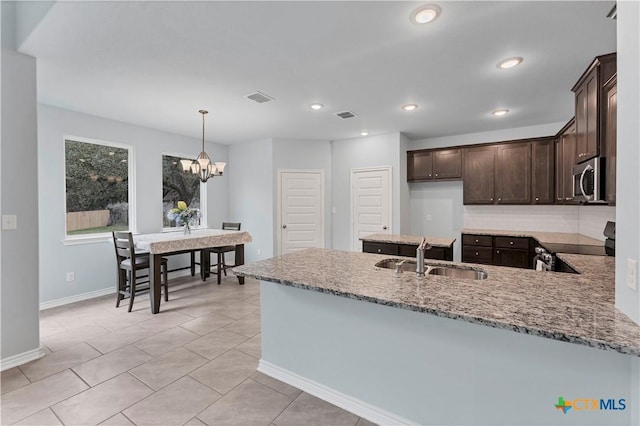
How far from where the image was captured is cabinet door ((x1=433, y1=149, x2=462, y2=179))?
5.09 meters

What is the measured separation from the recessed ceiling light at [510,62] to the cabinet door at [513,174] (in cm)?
233

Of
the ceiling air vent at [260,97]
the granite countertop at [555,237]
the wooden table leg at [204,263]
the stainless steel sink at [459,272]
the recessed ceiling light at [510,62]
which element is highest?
the ceiling air vent at [260,97]

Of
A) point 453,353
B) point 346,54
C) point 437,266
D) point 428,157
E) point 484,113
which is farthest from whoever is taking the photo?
point 428,157

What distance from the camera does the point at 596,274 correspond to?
6.67 feet

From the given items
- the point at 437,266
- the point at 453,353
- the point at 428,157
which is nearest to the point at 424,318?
the point at 453,353

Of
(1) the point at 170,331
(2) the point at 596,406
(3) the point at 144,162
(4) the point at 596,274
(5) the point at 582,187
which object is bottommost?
(1) the point at 170,331

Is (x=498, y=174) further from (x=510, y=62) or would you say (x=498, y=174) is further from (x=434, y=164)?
(x=510, y=62)

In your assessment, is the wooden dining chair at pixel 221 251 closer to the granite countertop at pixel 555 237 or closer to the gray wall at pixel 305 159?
the gray wall at pixel 305 159

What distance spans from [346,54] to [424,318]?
218 cm

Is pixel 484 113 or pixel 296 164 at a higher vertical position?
pixel 484 113

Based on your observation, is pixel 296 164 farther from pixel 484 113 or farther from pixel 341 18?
pixel 341 18

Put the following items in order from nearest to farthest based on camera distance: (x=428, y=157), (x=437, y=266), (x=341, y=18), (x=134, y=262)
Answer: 1. (x=341, y=18)
2. (x=437, y=266)
3. (x=134, y=262)
4. (x=428, y=157)

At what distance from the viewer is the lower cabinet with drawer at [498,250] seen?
4246 millimetres

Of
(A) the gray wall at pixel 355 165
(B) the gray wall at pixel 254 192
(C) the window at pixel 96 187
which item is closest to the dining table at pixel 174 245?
(C) the window at pixel 96 187
